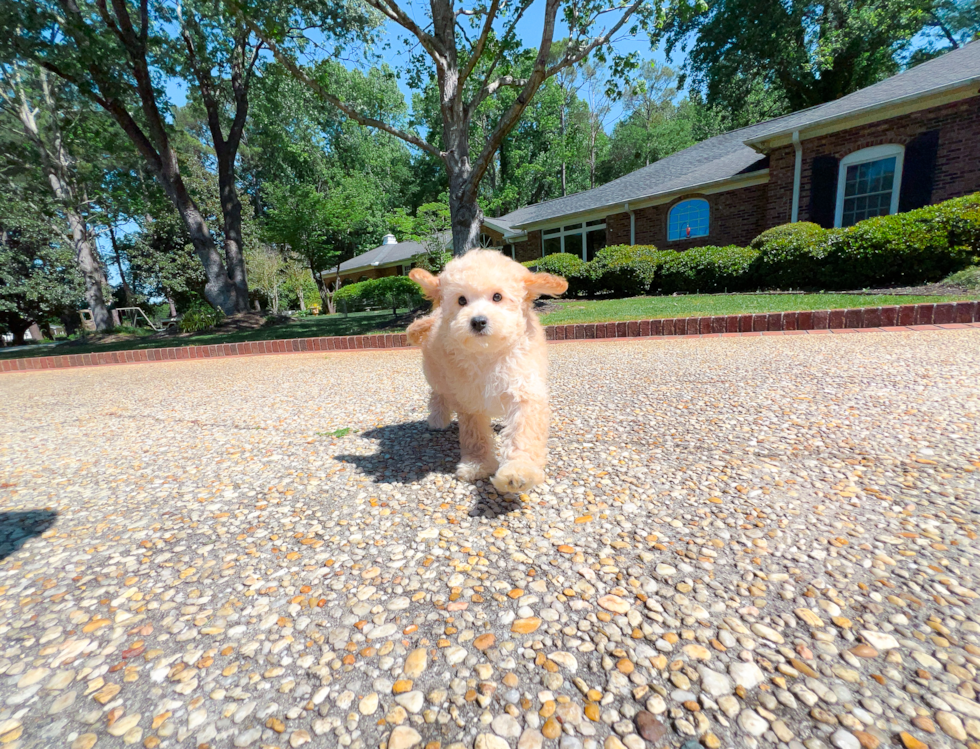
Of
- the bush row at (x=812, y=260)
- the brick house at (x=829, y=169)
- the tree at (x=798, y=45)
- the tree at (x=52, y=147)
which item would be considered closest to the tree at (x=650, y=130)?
the tree at (x=798, y=45)

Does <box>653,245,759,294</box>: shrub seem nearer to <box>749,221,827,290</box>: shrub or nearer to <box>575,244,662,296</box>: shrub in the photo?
<box>749,221,827,290</box>: shrub

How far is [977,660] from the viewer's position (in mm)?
1124

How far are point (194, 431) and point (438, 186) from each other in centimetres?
3501

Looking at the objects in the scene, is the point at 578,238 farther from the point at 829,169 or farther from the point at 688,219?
the point at 829,169

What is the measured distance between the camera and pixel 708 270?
11.5m

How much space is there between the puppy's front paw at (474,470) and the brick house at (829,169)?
1522 cm

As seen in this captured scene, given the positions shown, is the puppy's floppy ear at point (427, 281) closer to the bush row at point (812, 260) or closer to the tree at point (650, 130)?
the bush row at point (812, 260)

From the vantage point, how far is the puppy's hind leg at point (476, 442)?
2.52 meters

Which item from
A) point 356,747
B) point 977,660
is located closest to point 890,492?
point 977,660

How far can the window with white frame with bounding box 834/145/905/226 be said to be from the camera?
11953mm

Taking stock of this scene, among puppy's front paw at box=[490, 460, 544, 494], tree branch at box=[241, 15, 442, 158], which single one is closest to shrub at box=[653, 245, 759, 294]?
tree branch at box=[241, 15, 442, 158]

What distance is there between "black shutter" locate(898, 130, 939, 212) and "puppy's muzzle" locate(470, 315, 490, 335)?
50.2 ft

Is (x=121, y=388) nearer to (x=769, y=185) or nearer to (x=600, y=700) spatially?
(x=600, y=700)

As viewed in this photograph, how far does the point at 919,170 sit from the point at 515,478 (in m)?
15.9
